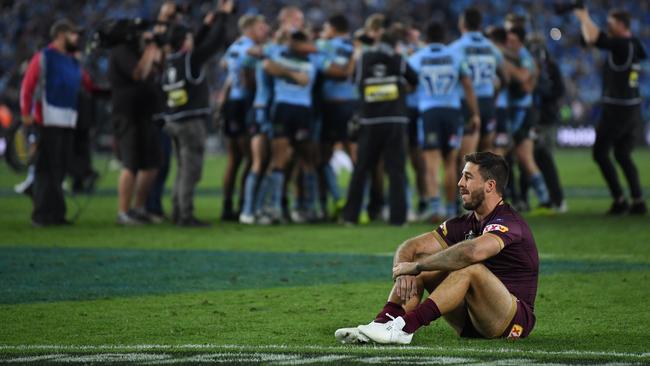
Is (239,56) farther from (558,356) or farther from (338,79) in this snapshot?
(558,356)

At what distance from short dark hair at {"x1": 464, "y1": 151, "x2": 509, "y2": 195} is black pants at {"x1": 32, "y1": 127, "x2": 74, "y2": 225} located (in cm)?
907

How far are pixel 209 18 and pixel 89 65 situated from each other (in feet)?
65.5

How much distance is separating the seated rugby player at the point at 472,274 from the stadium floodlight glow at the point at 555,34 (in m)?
35.7

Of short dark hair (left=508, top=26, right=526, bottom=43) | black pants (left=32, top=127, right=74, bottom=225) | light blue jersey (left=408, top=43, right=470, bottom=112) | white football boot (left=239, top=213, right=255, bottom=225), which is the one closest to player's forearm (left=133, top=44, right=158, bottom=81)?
black pants (left=32, top=127, right=74, bottom=225)

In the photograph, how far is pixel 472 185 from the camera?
287 inches

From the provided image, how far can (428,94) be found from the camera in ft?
51.4

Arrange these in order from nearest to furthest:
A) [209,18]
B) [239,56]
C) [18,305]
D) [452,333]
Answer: [452,333]
[18,305]
[209,18]
[239,56]

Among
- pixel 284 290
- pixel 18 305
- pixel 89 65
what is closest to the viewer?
pixel 18 305

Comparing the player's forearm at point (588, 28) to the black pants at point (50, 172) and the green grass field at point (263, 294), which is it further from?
the black pants at point (50, 172)

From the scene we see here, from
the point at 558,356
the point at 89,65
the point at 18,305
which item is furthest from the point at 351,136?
the point at 89,65

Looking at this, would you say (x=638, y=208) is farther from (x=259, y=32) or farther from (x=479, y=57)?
(x=259, y=32)

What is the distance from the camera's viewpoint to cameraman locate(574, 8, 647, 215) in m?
16.6

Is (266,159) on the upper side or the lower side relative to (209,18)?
lower

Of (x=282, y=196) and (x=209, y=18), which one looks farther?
(x=282, y=196)
